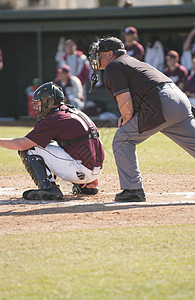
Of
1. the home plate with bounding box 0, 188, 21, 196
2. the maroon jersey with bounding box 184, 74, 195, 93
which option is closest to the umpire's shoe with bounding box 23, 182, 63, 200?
the home plate with bounding box 0, 188, 21, 196

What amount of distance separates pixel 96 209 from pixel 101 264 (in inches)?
69.7

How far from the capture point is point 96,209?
18.3ft

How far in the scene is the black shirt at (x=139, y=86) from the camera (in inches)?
219

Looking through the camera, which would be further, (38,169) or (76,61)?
(76,61)

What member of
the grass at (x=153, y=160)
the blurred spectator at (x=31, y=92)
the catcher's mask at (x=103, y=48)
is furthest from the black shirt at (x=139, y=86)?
the blurred spectator at (x=31, y=92)

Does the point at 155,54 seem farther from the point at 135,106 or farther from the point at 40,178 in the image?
the point at 40,178

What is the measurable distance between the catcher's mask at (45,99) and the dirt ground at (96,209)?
96 cm

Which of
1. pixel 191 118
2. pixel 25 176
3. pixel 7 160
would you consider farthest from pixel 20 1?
pixel 191 118

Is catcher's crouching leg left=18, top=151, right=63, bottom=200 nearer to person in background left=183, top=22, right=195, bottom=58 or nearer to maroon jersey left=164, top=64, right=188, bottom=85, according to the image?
maroon jersey left=164, top=64, right=188, bottom=85

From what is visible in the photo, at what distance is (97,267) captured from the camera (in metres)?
3.77

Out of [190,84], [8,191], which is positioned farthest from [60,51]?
[8,191]

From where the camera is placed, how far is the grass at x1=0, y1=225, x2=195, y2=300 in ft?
11.0

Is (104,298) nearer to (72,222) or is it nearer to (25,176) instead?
(72,222)

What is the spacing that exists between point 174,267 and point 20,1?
1645cm
